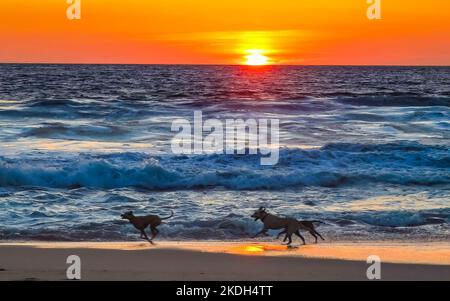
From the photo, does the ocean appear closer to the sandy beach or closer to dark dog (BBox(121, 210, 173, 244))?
dark dog (BBox(121, 210, 173, 244))

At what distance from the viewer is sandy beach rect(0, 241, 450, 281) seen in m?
7.43

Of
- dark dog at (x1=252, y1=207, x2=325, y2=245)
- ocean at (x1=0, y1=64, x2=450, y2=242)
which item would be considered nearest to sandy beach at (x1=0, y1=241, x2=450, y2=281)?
dark dog at (x1=252, y1=207, x2=325, y2=245)

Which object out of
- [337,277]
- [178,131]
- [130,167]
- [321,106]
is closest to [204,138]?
[178,131]

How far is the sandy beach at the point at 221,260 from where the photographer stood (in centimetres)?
743

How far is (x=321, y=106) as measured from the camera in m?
33.3

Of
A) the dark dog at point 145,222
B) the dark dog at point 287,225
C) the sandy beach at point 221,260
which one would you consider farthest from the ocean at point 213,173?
the sandy beach at point 221,260

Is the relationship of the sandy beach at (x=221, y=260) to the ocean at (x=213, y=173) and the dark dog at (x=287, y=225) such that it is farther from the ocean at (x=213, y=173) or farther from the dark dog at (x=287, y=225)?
the ocean at (x=213, y=173)

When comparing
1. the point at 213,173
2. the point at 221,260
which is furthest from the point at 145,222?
the point at 213,173

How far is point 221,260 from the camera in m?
8.32

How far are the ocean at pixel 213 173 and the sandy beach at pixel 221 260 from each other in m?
0.85

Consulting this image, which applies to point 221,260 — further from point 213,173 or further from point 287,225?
point 213,173

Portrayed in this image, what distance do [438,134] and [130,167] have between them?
12479 millimetres

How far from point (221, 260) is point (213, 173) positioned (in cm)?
806
